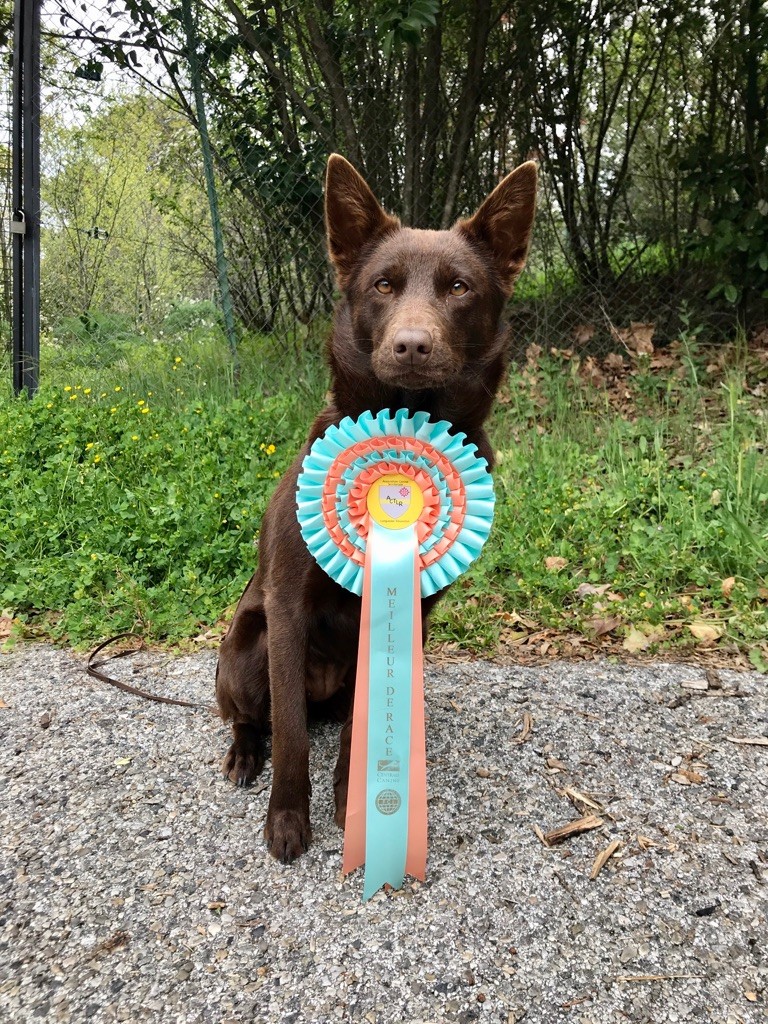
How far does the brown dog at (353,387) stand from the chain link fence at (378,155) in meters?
3.22

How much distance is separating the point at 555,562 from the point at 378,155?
340 centimetres

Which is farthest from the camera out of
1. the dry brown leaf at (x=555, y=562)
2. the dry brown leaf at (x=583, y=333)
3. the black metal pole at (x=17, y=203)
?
the dry brown leaf at (x=583, y=333)

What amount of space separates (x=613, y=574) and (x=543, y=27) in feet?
14.0

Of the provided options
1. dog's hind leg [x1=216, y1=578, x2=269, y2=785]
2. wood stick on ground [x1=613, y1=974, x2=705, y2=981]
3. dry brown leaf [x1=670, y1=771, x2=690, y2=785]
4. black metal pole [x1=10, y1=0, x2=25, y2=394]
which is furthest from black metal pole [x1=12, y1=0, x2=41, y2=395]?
wood stick on ground [x1=613, y1=974, x2=705, y2=981]

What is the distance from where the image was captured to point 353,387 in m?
2.04

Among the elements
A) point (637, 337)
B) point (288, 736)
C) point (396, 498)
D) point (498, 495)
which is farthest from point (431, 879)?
point (637, 337)

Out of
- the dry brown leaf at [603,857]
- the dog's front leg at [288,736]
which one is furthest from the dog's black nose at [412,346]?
the dry brown leaf at [603,857]

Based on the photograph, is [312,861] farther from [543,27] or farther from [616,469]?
[543,27]

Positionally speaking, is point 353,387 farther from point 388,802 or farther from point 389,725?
point 388,802

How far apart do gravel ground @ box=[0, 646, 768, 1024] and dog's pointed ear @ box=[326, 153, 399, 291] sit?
146 centimetres

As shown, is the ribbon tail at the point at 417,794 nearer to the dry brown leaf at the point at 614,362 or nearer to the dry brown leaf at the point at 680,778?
the dry brown leaf at the point at 680,778

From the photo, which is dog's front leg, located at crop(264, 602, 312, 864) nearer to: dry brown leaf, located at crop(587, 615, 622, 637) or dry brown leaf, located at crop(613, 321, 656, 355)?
dry brown leaf, located at crop(587, 615, 622, 637)

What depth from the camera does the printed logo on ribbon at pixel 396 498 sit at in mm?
1908

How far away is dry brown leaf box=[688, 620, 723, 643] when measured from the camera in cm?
288
